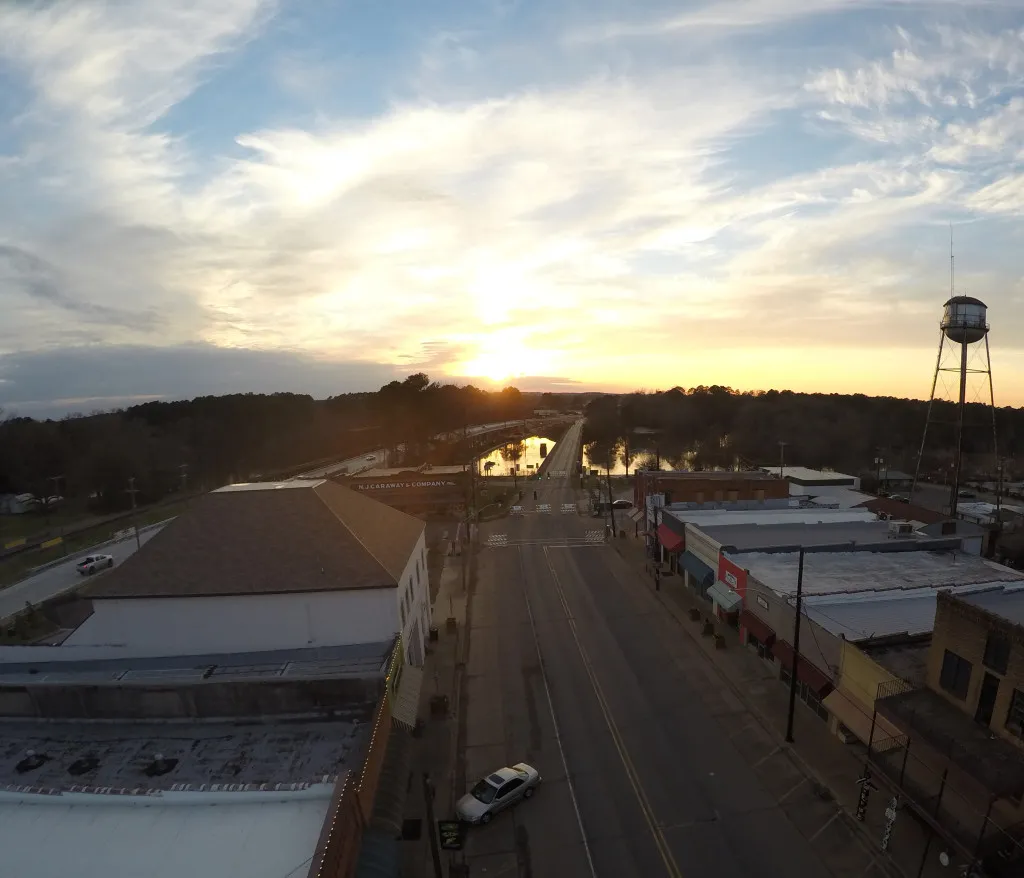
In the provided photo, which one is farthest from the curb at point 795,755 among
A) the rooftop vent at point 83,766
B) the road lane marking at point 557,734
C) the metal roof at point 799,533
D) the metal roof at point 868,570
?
the rooftop vent at point 83,766

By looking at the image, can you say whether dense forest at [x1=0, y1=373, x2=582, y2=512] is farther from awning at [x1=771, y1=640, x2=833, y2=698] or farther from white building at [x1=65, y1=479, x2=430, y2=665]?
awning at [x1=771, y1=640, x2=833, y2=698]

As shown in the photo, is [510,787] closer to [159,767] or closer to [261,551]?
[159,767]

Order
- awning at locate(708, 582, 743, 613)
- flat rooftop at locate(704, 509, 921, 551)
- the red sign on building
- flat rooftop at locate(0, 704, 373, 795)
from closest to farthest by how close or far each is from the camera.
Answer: flat rooftop at locate(0, 704, 373, 795) → the red sign on building → awning at locate(708, 582, 743, 613) → flat rooftop at locate(704, 509, 921, 551)

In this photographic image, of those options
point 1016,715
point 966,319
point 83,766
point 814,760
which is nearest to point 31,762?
point 83,766

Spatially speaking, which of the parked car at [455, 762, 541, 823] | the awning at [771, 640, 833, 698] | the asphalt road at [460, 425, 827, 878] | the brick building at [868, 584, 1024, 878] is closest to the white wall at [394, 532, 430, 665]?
the asphalt road at [460, 425, 827, 878]

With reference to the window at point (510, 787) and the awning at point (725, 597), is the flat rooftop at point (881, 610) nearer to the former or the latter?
the awning at point (725, 597)
